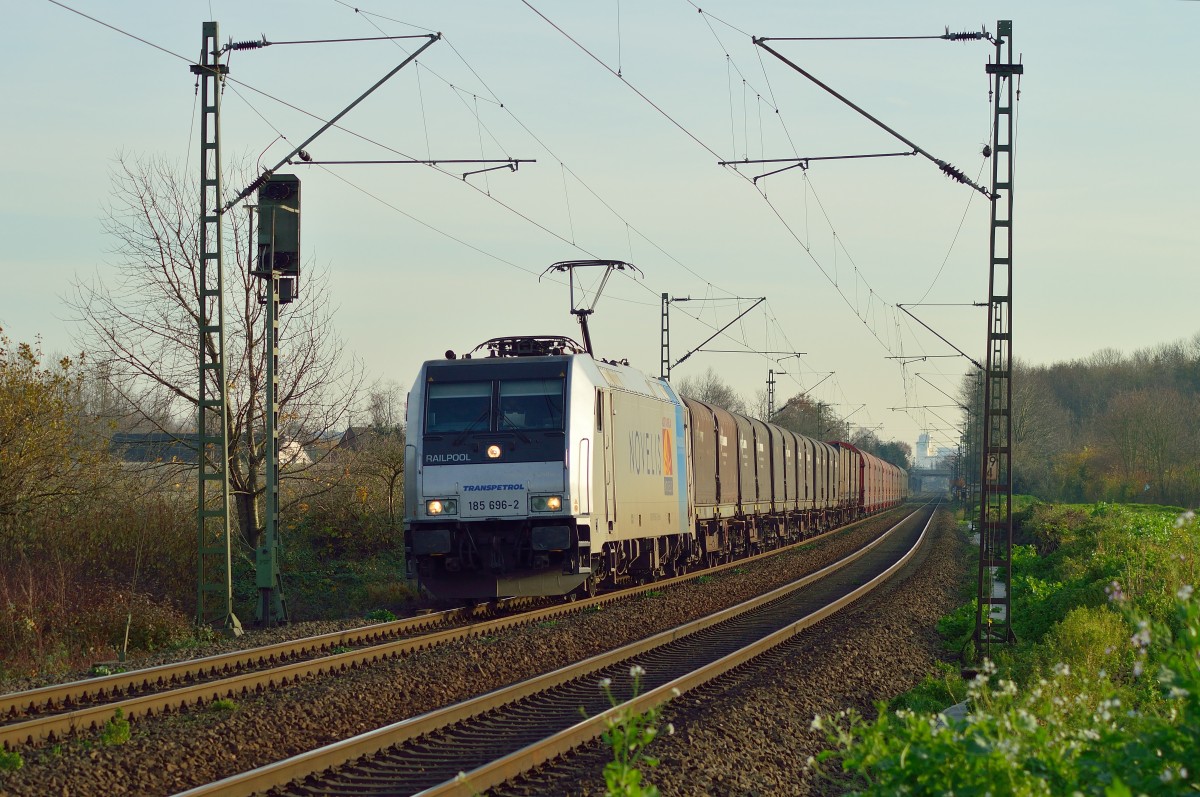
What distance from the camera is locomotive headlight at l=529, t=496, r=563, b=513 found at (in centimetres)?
1580

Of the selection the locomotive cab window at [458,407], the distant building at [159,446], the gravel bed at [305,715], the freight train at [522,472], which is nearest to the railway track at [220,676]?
the gravel bed at [305,715]

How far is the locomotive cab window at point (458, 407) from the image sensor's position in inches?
637

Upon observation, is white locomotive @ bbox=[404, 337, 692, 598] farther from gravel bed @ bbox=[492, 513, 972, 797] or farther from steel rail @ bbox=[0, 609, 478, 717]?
gravel bed @ bbox=[492, 513, 972, 797]

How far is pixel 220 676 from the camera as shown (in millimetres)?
11383

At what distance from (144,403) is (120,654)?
786 centimetres

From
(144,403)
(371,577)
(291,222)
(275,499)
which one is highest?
(291,222)

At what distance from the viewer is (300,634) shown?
46.8ft

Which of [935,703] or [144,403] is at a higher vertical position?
[144,403]

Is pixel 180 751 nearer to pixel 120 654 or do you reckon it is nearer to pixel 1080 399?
pixel 120 654

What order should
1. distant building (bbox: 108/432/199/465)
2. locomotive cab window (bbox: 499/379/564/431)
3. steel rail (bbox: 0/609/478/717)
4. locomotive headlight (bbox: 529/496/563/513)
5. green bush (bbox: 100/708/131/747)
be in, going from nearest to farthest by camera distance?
green bush (bbox: 100/708/131/747) < steel rail (bbox: 0/609/478/717) < locomotive headlight (bbox: 529/496/563/513) < locomotive cab window (bbox: 499/379/564/431) < distant building (bbox: 108/432/199/465)

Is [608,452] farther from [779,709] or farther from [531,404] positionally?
[779,709]

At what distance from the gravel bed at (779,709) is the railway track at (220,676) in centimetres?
366

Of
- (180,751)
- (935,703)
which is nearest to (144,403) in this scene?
(180,751)

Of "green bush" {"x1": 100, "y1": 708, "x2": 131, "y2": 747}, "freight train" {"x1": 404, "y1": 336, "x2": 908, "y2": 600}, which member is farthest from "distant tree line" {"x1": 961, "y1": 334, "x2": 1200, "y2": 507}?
"green bush" {"x1": 100, "y1": 708, "x2": 131, "y2": 747}
